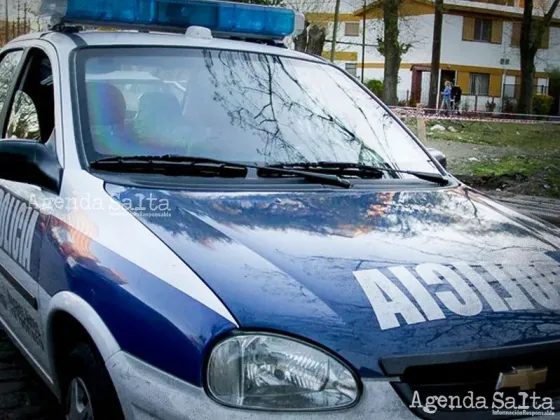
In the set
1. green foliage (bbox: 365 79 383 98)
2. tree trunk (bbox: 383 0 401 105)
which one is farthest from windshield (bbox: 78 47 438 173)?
green foliage (bbox: 365 79 383 98)

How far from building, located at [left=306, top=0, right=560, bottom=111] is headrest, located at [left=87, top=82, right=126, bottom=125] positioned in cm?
4192

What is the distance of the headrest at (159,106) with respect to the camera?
3211 millimetres

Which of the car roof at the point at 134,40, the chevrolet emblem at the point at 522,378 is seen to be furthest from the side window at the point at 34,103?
the chevrolet emblem at the point at 522,378

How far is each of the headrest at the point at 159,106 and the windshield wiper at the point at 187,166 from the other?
29cm

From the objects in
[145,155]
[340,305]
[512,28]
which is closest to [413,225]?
[340,305]

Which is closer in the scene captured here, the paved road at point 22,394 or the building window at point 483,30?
the paved road at point 22,394

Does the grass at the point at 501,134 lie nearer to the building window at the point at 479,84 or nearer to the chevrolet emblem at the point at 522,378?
the chevrolet emblem at the point at 522,378

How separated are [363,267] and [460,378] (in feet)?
1.35

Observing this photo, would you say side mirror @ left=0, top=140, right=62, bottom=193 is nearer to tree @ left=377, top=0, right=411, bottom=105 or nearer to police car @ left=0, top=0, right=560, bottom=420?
police car @ left=0, top=0, right=560, bottom=420

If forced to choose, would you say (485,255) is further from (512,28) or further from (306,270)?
(512,28)

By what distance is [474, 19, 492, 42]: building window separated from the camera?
160 feet

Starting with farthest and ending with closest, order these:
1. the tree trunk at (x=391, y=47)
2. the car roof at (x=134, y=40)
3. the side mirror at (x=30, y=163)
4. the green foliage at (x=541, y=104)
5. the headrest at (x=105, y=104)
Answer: the green foliage at (x=541, y=104) → the tree trunk at (x=391, y=47) → the car roof at (x=134, y=40) → the headrest at (x=105, y=104) → the side mirror at (x=30, y=163)

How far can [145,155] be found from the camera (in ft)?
9.79

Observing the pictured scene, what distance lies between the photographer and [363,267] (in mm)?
2217
